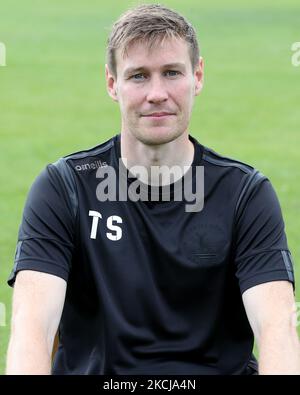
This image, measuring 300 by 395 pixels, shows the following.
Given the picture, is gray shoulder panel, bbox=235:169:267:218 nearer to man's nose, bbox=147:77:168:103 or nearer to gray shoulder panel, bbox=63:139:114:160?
man's nose, bbox=147:77:168:103

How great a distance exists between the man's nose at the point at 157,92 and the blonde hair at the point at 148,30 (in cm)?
15

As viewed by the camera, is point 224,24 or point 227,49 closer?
point 227,49

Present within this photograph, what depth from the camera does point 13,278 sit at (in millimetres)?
4523

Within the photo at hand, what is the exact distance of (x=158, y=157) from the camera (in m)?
4.70

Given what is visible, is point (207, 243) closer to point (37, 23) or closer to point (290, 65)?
point (290, 65)

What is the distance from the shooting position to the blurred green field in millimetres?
13359

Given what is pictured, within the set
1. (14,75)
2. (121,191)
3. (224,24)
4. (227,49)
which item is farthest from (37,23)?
(121,191)

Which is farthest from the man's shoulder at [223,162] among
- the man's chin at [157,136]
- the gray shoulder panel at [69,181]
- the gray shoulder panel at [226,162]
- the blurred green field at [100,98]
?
the blurred green field at [100,98]

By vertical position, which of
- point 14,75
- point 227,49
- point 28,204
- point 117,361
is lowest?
point 117,361

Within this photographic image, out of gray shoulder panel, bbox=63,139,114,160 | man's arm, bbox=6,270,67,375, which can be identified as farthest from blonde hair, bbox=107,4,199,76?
man's arm, bbox=6,270,67,375

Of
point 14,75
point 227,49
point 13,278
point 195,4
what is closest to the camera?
A: point 13,278

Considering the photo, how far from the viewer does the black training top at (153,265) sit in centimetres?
454

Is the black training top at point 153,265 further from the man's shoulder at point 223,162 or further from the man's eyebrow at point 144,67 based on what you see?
the man's eyebrow at point 144,67

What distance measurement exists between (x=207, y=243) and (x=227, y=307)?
0.28m
